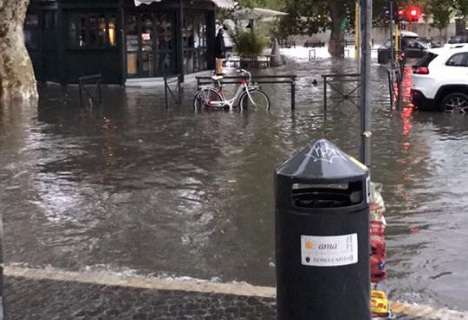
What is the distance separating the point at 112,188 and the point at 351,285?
5.98 meters

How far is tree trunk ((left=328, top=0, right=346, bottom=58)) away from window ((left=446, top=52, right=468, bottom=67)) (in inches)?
1229

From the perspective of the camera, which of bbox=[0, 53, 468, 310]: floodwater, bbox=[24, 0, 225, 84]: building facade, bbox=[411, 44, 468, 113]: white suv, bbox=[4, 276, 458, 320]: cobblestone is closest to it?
bbox=[4, 276, 458, 320]: cobblestone

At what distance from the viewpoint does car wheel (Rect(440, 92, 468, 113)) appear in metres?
16.1

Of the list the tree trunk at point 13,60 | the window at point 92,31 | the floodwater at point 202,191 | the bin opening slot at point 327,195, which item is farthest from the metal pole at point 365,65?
the window at point 92,31

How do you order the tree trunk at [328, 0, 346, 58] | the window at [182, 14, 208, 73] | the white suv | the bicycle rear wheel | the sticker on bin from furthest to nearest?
the tree trunk at [328, 0, 346, 58]
the window at [182, 14, 208, 73]
the bicycle rear wheel
the white suv
the sticker on bin

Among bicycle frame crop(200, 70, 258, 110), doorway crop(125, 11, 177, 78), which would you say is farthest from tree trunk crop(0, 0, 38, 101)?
bicycle frame crop(200, 70, 258, 110)

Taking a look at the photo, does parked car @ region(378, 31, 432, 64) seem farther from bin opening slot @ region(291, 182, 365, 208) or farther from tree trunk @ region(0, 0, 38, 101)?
bin opening slot @ region(291, 182, 365, 208)

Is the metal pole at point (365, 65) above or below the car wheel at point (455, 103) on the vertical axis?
above

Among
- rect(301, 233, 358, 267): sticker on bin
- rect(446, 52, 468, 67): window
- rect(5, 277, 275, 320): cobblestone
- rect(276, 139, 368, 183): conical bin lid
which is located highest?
rect(446, 52, 468, 67): window

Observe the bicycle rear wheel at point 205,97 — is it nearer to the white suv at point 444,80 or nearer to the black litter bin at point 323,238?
the white suv at point 444,80

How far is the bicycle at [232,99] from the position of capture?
16.9 metres

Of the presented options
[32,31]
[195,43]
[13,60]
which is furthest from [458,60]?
[32,31]

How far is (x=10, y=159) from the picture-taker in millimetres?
11617

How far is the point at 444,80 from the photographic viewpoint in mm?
16109
